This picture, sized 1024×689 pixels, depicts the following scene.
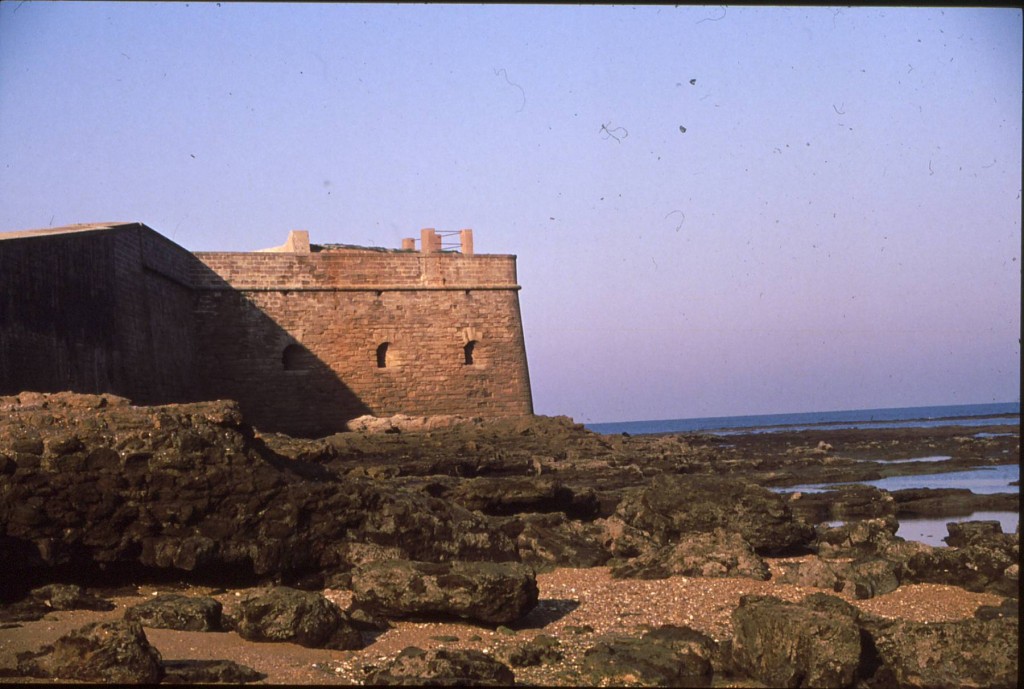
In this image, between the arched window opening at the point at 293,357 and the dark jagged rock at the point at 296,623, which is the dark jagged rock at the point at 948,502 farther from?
the arched window opening at the point at 293,357

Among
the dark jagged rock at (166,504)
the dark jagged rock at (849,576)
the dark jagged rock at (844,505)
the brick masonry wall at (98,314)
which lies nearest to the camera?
the dark jagged rock at (166,504)

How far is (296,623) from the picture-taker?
592cm

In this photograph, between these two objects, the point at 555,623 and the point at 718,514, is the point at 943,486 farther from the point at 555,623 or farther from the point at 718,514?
the point at 555,623

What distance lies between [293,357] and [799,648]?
1938cm

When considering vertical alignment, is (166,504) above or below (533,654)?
above

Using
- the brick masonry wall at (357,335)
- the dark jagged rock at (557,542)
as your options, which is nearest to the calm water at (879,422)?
the brick masonry wall at (357,335)

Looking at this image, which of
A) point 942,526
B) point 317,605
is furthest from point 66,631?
point 942,526

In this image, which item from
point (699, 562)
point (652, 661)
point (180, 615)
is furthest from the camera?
point (699, 562)

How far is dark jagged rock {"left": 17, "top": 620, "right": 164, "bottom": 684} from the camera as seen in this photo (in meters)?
5.01

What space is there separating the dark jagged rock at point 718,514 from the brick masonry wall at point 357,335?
14685 millimetres

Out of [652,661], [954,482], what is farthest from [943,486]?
[652,661]

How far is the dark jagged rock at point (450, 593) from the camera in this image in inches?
253

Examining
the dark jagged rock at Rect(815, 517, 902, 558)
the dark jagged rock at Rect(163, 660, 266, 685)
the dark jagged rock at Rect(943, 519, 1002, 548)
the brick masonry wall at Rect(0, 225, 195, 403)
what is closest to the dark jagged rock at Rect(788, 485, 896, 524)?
the dark jagged rock at Rect(815, 517, 902, 558)

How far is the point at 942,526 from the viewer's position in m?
11.9
